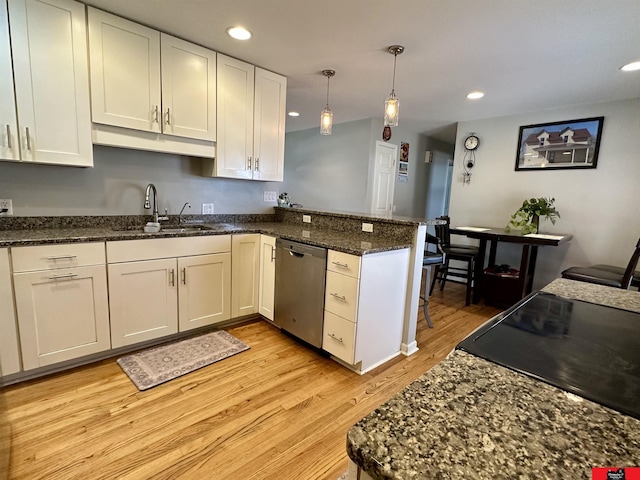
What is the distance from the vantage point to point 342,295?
2160 millimetres

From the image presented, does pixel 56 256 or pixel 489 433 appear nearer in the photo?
pixel 489 433

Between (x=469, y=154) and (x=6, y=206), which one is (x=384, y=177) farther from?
(x=6, y=206)

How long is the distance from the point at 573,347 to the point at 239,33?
2.66 m

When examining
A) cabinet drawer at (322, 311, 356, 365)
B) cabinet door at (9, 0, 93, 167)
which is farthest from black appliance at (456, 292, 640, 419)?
cabinet door at (9, 0, 93, 167)

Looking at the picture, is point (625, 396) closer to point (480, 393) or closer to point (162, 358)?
point (480, 393)

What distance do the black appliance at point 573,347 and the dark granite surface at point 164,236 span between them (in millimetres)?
1163

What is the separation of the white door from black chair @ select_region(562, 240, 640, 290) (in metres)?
2.68

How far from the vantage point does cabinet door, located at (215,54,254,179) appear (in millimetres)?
2721

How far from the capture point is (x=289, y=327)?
8.63 feet

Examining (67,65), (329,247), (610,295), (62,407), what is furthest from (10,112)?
(610,295)

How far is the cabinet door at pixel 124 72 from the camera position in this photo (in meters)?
2.12

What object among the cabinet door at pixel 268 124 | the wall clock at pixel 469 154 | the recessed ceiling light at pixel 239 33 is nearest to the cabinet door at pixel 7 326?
the cabinet door at pixel 268 124

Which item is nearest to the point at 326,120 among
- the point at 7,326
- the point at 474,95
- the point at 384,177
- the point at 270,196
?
the point at 270,196

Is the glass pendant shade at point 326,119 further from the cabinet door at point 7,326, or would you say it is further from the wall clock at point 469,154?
the wall clock at point 469,154
